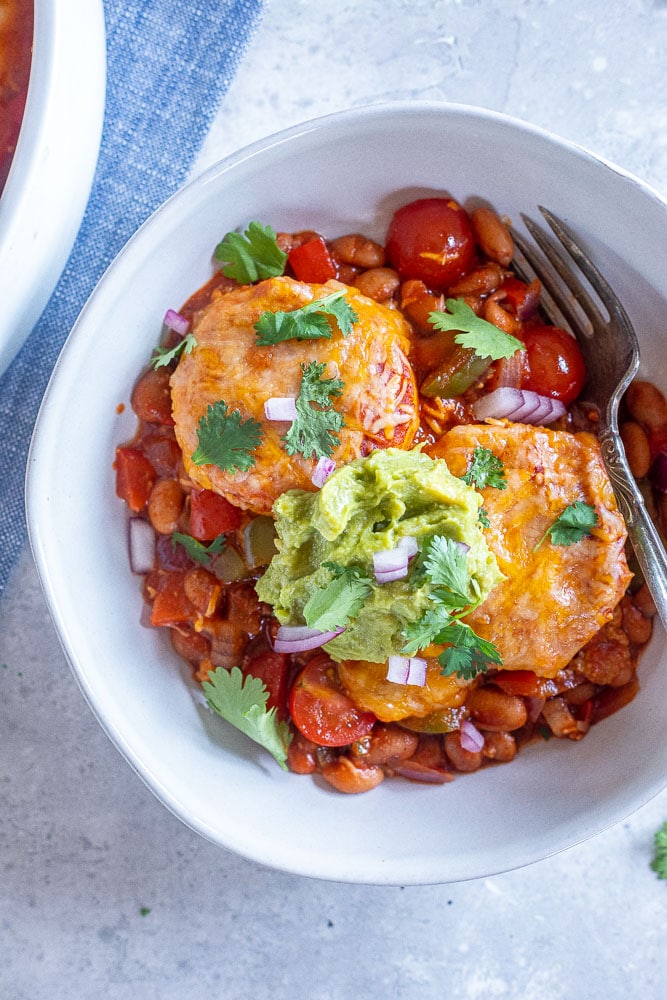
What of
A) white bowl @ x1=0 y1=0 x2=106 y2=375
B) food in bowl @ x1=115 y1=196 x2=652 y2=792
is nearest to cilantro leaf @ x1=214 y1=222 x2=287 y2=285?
food in bowl @ x1=115 y1=196 x2=652 y2=792

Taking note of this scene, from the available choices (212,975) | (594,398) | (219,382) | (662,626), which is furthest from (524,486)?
(212,975)

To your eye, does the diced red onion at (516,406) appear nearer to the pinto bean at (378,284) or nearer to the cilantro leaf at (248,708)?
the pinto bean at (378,284)

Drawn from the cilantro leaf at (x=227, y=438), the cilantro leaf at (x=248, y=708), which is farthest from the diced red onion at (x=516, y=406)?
the cilantro leaf at (x=248, y=708)

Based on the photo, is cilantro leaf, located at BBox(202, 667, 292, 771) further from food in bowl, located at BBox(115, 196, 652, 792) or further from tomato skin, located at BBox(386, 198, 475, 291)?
tomato skin, located at BBox(386, 198, 475, 291)

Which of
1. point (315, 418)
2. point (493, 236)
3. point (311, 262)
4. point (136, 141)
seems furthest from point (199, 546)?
point (136, 141)

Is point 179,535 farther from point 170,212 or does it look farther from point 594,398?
point 594,398
